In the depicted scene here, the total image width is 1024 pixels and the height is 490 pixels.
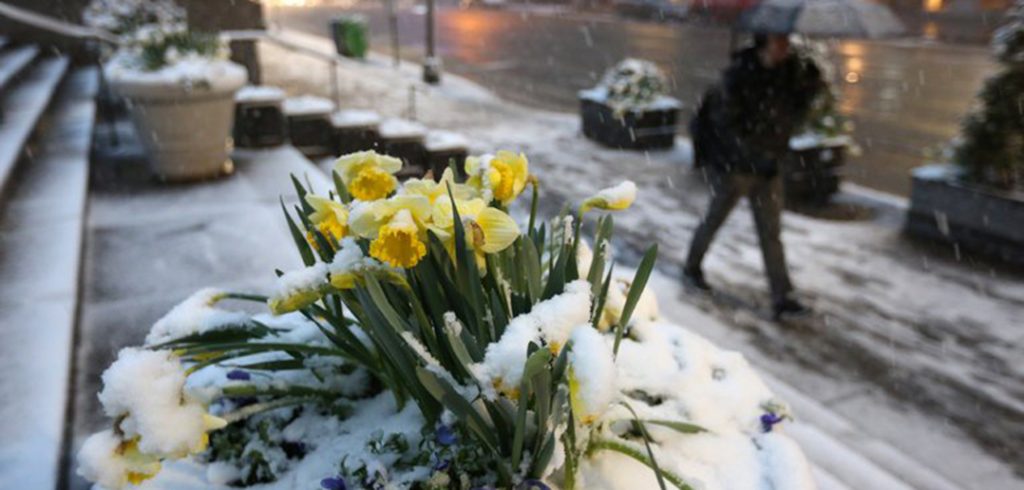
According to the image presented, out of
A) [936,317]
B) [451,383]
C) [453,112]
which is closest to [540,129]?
[453,112]

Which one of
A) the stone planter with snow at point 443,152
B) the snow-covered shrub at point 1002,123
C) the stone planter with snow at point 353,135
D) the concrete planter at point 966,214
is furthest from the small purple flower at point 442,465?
the snow-covered shrub at point 1002,123

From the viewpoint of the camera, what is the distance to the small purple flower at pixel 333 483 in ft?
→ 5.16

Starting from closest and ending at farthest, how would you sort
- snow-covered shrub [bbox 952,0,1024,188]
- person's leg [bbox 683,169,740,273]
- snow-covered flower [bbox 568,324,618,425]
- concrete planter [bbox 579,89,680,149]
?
snow-covered flower [bbox 568,324,618,425]
person's leg [bbox 683,169,740,273]
snow-covered shrub [bbox 952,0,1024,188]
concrete planter [bbox 579,89,680,149]

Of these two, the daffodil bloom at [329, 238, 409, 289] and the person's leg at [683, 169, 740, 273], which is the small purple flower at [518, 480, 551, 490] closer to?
the daffodil bloom at [329, 238, 409, 289]

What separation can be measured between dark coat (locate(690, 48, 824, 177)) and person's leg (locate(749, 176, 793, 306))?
4.2 inches

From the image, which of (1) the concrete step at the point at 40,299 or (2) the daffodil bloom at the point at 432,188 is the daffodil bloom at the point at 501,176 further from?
(1) the concrete step at the point at 40,299

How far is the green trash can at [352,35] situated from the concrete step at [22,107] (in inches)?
370

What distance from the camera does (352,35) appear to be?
17266mm

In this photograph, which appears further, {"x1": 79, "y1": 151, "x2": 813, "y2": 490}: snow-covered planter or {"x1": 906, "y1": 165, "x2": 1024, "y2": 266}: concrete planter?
{"x1": 906, "y1": 165, "x2": 1024, "y2": 266}: concrete planter

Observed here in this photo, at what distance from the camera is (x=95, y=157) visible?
569 cm

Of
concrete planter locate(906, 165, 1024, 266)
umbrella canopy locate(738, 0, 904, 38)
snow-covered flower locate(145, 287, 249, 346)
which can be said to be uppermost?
umbrella canopy locate(738, 0, 904, 38)

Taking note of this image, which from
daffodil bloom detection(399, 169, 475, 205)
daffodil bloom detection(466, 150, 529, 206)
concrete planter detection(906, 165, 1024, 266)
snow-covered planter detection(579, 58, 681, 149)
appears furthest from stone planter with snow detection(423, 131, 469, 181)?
daffodil bloom detection(399, 169, 475, 205)

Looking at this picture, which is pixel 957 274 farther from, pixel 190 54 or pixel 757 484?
pixel 190 54

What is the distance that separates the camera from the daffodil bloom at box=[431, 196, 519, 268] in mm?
1451
